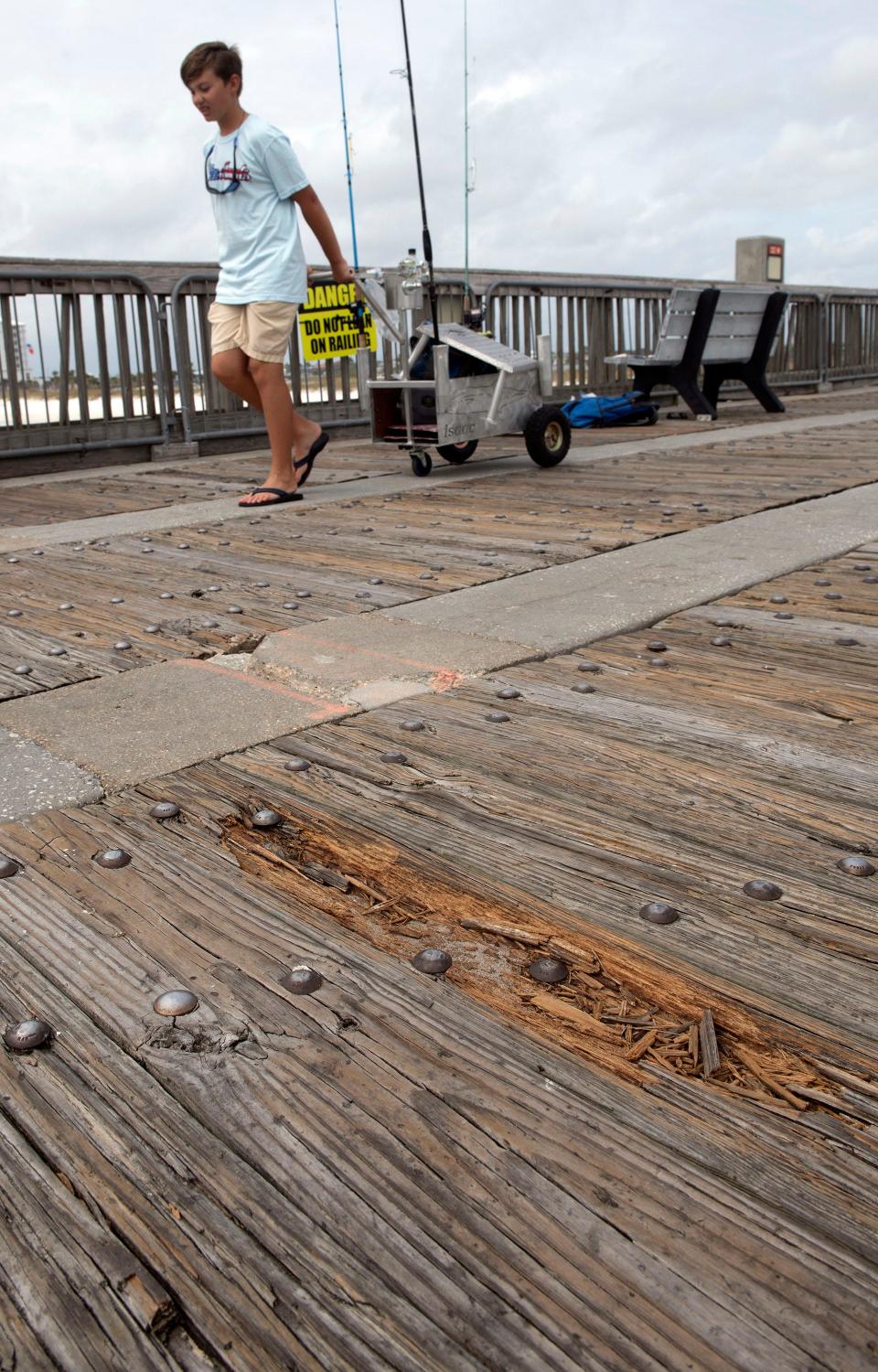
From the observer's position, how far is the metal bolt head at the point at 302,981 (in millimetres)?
1508

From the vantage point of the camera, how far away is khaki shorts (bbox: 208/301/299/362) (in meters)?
5.88

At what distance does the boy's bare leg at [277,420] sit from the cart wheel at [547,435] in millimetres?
1417

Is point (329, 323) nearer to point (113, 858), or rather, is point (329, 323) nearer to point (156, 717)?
point (156, 717)

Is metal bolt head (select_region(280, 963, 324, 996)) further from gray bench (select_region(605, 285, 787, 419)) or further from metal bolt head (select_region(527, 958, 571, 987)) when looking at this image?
gray bench (select_region(605, 285, 787, 419))

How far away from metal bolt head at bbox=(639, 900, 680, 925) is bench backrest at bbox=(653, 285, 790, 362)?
932 centimetres

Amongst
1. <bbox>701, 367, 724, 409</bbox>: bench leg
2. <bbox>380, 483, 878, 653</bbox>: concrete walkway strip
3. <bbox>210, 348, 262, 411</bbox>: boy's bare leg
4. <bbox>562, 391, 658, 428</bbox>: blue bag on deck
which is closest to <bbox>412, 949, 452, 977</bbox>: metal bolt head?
<bbox>380, 483, 878, 653</bbox>: concrete walkway strip

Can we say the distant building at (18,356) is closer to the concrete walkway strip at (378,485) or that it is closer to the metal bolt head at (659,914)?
the concrete walkway strip at (378,485)

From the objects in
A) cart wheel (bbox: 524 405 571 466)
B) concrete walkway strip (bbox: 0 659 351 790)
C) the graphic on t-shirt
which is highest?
the graphic on t-shirt

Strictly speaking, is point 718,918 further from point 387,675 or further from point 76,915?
point 387,675

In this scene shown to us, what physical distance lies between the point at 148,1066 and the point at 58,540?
4170 millimetres

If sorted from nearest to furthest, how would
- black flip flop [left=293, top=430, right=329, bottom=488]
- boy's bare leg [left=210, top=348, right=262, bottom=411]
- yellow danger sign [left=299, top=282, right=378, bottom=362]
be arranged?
boy's bare leg [left=210, top=348, right=262, bottom=411] < black flip flop [left=293, top=430, right=329, bottom=488] < yellow danger sign [left=299, top=282, right=378, bottom=362]

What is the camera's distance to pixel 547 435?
6.91 m

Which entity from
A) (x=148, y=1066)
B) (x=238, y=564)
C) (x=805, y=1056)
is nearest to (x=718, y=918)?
(x=805, y=1056)

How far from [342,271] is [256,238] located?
521mm
